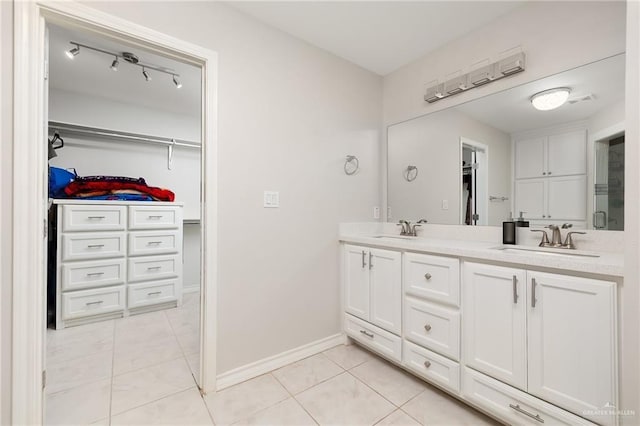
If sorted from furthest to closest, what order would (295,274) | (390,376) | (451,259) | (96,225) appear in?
1. (96,225)
2. (295,274)
3. (390,376)
4. (451,259)

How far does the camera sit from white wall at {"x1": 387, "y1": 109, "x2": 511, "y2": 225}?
75.2 inches

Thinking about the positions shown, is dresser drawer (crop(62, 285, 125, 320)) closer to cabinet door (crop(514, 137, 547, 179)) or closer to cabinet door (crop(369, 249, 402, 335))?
cabinet door (crop(369, 249, 402, 335))

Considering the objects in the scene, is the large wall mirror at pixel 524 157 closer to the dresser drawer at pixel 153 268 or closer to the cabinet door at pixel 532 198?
the cabinet door at pixel 532 198

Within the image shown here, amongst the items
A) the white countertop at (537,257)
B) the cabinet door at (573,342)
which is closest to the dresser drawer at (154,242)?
the white countertop at (537,257)

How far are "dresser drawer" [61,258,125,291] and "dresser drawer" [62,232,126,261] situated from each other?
2.6 inches

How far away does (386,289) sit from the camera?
6.31 ft

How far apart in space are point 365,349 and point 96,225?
275 cm

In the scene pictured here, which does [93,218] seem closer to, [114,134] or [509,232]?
[114,134]

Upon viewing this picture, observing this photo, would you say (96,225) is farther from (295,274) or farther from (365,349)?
(365,349)

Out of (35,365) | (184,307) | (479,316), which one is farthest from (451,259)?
(184,307)

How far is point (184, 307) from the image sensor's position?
3168 millimetres

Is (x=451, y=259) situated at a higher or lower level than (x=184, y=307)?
higher

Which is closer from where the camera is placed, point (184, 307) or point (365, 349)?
point (365, 349)

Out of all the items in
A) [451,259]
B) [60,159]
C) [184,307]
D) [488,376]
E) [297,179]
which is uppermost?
[60,159]
